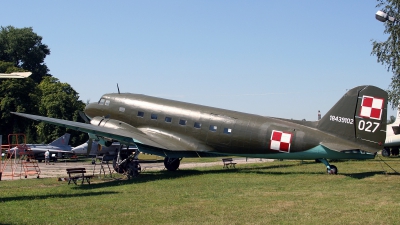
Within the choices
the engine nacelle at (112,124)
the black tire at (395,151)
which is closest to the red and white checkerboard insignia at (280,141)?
the engine nacelle at (112,124)

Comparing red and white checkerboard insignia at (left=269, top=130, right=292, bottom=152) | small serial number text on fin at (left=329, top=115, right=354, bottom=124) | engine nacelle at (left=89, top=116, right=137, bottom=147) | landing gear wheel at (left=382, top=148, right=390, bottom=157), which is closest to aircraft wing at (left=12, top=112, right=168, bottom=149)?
engine nacelle at (left=89, top=116, right=137, bottom=147)

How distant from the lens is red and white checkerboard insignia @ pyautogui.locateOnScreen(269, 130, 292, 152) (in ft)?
69.0

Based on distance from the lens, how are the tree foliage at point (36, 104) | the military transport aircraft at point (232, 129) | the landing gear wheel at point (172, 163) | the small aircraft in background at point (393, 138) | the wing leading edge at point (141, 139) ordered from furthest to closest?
the tree foliage at point (36, 104) < the small aircraft in background at point (393, 138) < the landing gear wheel at point (172, 163) < the wing leading edge at point (141, 139) < the military transport aircraft at point (232, 129)

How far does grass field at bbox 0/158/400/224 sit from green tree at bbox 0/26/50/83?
6323cm

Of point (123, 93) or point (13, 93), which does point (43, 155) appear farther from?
point (123, 93)

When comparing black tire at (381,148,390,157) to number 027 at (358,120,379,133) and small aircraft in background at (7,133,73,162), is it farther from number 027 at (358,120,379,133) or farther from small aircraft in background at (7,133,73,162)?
small aircraft in background at (7,133,73,162)

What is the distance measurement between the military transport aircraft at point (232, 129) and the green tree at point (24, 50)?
56914 millimetres

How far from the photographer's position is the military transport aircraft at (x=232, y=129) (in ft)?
63.4

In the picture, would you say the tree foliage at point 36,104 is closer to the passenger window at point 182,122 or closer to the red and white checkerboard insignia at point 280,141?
the passenger window at point 182,122

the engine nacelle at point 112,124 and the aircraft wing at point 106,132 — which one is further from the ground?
the engine nacelle at point 112,124

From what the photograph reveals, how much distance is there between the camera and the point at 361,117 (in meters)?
19.4

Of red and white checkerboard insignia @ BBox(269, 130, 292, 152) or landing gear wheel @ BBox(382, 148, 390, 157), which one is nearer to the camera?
red and white checkerboard insignia @ BBox(269, 130, 292, 152)

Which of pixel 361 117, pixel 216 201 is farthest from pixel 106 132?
pixel 361 117

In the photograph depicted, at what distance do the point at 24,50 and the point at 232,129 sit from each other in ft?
214
